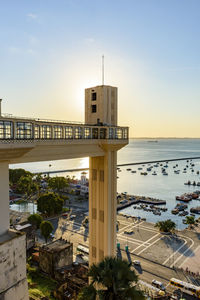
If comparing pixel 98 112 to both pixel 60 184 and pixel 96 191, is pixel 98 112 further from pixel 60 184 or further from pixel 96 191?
pixel 60 184

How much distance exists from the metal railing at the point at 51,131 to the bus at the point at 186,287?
27.9 metres

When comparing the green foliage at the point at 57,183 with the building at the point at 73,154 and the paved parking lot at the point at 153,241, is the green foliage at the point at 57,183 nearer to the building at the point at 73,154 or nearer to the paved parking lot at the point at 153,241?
the paved parking lot at the point at 153,241

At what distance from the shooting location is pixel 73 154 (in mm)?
20969

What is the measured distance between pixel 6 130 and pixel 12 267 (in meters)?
9.70

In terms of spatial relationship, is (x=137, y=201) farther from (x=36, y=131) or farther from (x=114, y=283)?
(x=114, y=283)

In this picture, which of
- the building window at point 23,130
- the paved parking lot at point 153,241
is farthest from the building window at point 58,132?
the paved parking lot at point 153,241

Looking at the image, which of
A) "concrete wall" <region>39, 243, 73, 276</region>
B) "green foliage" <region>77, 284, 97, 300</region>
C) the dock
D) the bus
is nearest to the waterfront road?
the bus

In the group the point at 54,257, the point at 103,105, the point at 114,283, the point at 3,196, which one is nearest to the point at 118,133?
the point at 103,105

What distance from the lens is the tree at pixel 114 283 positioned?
43.8ft

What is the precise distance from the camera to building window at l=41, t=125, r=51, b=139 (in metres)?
18.0

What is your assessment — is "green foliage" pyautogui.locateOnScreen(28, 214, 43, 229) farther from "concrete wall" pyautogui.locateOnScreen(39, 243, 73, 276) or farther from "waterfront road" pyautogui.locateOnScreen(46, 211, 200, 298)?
"concrete wall" pyautogui.locateOnScreen(39, 243, 73, 276)

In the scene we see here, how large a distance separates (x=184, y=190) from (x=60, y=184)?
6637cm

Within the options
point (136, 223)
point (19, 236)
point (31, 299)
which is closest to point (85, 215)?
point (136, 223)

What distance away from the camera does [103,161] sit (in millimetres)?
25141
